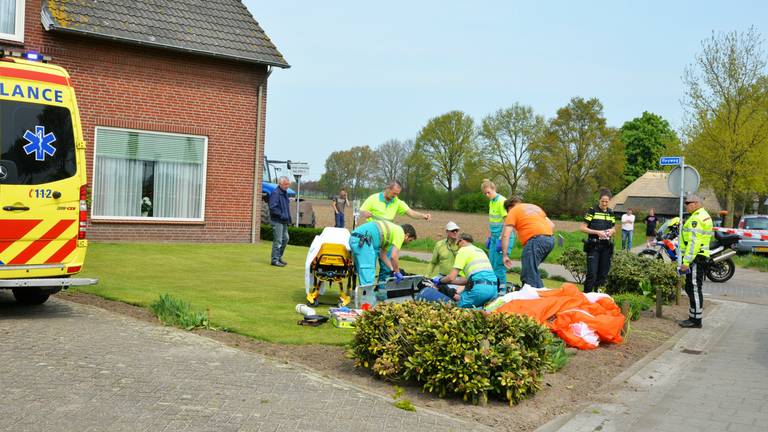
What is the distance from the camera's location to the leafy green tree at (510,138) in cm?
7131

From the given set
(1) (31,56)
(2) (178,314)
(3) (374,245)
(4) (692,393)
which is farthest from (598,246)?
(1) (31,56)

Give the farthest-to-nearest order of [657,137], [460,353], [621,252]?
1. [657,137]
2. [621,252]
3. [460,353]

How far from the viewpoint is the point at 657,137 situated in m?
81.5

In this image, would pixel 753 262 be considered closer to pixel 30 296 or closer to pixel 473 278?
pixel 473 278

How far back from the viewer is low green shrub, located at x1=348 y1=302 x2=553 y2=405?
6.01 metres

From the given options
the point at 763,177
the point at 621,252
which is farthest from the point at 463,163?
the point at 621,252

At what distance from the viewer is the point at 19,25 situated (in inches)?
634

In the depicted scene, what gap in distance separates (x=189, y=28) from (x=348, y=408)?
14823mm

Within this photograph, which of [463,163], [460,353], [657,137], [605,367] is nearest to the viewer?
[460,353]

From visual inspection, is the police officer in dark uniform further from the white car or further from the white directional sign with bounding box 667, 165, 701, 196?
the white car

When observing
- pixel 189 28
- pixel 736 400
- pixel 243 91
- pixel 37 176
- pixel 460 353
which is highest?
pixel 189 28

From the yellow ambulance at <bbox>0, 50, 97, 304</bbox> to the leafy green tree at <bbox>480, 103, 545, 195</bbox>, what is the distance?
63833 millimetres

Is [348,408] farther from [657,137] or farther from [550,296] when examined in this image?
[657,137]

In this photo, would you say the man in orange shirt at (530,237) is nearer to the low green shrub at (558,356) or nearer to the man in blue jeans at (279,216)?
the low green shrub at (558,356)
